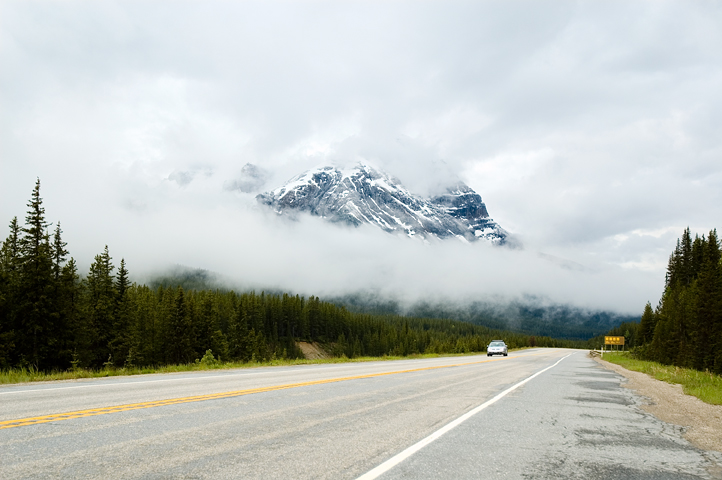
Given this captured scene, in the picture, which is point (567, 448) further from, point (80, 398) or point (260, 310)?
point (260, 310)

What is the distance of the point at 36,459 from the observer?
5039 millimetres

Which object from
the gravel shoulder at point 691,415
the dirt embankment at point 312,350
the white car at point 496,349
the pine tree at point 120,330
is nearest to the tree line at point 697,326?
the white car at point 496,349

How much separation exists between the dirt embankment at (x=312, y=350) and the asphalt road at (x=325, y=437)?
140262 millimetres

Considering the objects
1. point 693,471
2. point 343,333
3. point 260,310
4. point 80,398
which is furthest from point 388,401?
point 343,333

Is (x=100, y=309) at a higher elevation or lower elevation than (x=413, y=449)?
higher

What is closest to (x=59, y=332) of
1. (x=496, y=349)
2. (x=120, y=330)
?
(x=120, y=330)

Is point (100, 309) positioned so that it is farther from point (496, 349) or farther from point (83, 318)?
point (496, 349)

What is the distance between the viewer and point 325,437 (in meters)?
6.59

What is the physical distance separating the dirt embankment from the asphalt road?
460ft

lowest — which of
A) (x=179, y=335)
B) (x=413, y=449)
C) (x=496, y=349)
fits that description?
(x=496, y=349)

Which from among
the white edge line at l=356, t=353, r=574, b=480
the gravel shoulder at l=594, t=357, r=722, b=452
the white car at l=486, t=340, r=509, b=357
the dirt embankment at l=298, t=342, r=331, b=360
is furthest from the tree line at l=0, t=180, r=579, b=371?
the dirt embankment at l=298, t=342, r=331, b=360

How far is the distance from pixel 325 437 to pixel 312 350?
150234 millimetres

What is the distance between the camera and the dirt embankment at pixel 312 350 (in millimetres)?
147250

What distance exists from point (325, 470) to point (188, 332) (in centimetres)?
7182
